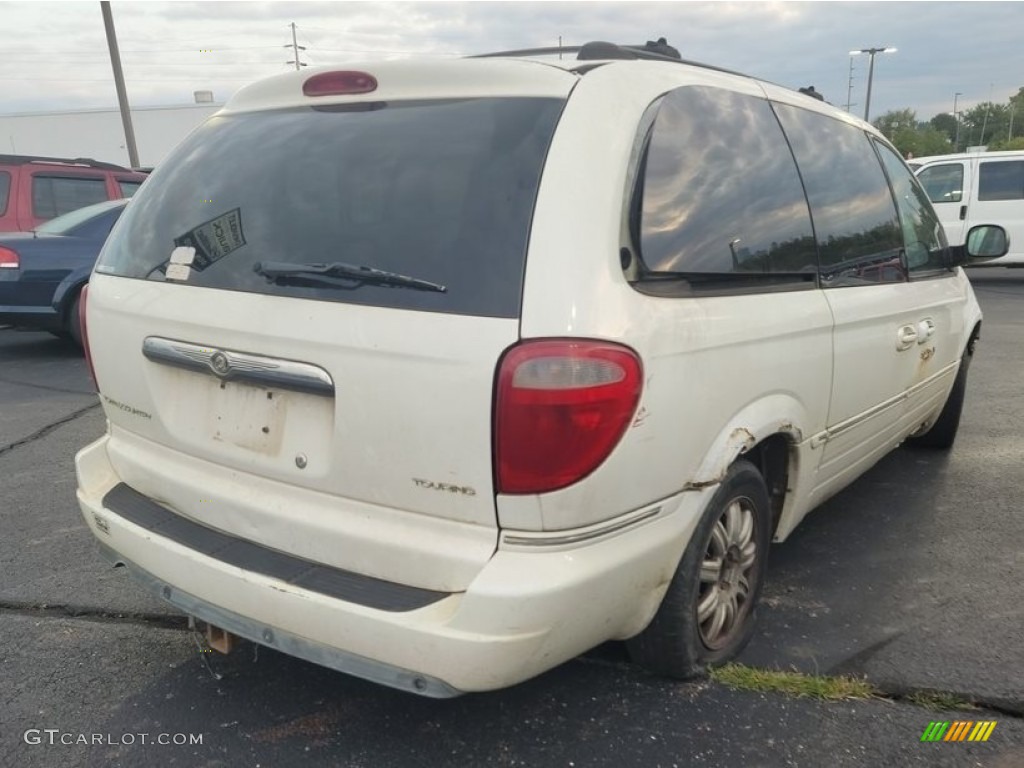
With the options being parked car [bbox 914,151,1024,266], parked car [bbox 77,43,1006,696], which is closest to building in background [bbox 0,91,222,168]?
parked car [bbox 914,151,1024,266]

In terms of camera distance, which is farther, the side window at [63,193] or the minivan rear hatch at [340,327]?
the side window at [63,193]

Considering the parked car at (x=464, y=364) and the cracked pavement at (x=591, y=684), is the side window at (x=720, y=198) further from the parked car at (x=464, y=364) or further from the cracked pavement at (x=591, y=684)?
the cracked pavement at (x=591, y=684)

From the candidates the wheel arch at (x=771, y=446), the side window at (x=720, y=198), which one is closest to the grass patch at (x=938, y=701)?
the wheel arch at (x=771, y=446)

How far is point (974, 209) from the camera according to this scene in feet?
43.6

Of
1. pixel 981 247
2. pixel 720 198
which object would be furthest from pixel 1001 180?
pixel 720 198

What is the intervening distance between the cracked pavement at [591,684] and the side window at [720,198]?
124cm

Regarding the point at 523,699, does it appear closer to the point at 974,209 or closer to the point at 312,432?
the point at 312,432

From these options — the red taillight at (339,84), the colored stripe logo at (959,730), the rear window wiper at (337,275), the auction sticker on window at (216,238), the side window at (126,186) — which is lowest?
the colored stripe logo at (959,730)

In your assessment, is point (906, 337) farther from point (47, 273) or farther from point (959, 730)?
point (47, 273)

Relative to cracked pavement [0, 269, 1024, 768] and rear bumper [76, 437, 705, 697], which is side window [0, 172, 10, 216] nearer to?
cracked pavement [0, 269, 1024, 768]

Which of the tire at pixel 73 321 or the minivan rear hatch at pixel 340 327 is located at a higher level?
the minivan rear hatch at pixel 340 327

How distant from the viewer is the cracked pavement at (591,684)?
7.47 ft

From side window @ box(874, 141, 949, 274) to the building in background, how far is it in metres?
35.6

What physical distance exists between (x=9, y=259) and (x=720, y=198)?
22.9 ft
